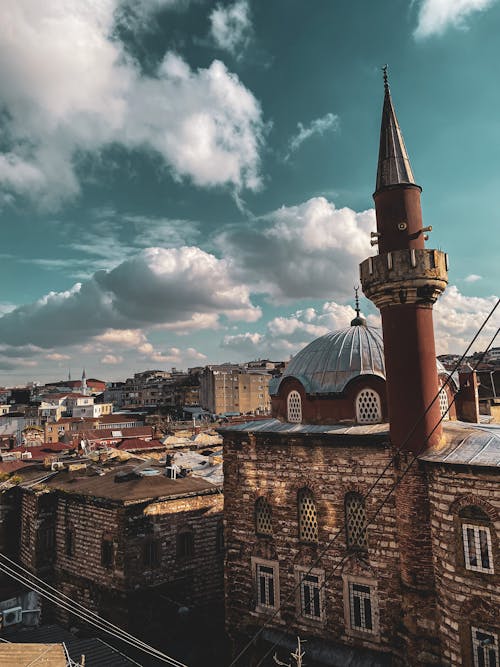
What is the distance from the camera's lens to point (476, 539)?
34.2 feet

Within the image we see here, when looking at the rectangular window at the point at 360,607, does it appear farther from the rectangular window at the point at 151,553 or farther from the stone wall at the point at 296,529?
the rectangular window at the point at 151,553

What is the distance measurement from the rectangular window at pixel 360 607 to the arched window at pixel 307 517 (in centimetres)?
162

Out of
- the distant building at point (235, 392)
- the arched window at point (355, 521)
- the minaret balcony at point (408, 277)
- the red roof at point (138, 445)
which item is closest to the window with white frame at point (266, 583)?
the arched window at point (355, 521)

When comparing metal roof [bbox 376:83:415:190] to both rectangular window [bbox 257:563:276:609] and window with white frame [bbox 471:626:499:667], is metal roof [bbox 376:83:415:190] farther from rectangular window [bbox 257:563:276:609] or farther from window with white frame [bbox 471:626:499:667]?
rectangular window [bbox 257:563:276:609]

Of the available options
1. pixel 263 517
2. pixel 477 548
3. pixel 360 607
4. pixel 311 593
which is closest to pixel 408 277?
pixel 477 548

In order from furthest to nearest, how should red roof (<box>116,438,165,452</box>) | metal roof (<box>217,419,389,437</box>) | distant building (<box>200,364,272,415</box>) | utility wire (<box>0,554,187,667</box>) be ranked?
distant building (<box>200,364,272,415</box>) < red roof (<box>116,438,165,452</box>) < utility wire (<box>0,554,187,667</box>) < metal roof (<box>217,419,389,437</box>)

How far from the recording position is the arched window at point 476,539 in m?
10.2

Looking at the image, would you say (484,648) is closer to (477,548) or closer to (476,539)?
(477,548)

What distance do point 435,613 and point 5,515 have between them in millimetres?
20970

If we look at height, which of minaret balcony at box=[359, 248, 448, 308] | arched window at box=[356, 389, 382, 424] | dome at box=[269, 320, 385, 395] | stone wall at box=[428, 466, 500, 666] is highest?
minaret balcony at box=[359, 248, 448, 308]

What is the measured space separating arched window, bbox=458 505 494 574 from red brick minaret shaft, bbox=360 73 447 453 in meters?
1.84

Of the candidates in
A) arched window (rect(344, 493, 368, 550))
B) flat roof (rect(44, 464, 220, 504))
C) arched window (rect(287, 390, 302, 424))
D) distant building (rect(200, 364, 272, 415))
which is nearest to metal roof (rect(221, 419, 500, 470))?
arched window (rect(287, 390, 302, 424))

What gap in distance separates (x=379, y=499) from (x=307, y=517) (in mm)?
2406

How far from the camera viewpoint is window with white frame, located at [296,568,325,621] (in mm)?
13445
